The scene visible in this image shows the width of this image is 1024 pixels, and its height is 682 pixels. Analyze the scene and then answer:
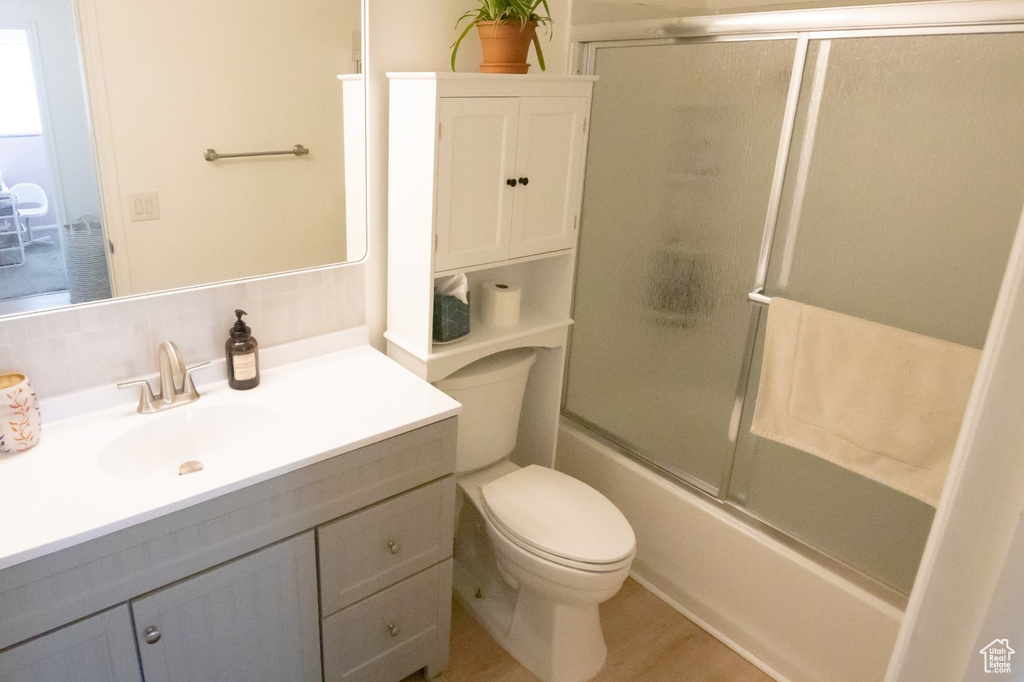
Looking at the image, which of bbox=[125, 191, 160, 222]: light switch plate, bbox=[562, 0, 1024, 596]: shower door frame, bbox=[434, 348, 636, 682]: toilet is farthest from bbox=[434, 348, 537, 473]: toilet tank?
bbox=[125, 191, 160, 222]: light switch plate

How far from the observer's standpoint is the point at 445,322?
179cm

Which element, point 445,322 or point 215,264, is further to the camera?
point 445,322

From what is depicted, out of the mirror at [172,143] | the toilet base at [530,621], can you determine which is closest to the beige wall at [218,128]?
the mirror at [172,143]

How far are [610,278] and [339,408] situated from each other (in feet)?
3.35

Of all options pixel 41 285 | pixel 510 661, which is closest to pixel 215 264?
pixel 41 285

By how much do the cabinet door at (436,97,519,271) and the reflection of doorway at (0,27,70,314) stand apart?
0.78 meters

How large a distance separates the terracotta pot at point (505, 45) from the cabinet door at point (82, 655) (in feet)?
4.68

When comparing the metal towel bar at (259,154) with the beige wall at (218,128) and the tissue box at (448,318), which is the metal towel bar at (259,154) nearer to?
the beige wall at (218,128)

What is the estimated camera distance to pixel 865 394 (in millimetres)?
1595

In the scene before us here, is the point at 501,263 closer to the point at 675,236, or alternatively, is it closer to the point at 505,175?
the point at 505,175

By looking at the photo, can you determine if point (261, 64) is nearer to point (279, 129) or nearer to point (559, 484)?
point (279, 129)

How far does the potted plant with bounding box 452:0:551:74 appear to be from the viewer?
5.54ft

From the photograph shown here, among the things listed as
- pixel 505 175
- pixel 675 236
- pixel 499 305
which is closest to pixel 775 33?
pixel 675 236

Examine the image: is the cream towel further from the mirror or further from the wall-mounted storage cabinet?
the mirror
